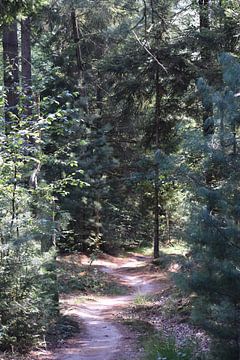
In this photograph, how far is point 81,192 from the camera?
18531 mm

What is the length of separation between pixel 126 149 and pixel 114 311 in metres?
12.2

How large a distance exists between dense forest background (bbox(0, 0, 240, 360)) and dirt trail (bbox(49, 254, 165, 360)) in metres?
0.83

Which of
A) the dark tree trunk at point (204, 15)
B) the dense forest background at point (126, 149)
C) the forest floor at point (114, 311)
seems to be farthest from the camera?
the dark tree trunk at point (204, 15)

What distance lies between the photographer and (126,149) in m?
23.0

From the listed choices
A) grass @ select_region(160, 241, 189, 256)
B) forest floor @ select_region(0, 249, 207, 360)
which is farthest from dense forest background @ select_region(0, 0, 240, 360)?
forest floor @ select_region(0, 249, 207, 360)

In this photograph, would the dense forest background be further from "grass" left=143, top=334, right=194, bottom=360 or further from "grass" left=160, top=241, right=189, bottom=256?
"grass" left=143, top=334, right=194, bottom=360

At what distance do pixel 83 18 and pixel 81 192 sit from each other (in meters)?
8.70

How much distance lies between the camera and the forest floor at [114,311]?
777 cm

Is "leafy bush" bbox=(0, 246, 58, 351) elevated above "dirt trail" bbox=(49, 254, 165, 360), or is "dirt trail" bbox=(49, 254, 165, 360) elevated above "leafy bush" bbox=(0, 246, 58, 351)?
"leafy bush" bbox=(0, 246, 58, 351)

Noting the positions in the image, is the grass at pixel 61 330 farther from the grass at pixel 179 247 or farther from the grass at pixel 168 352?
the grass at pixel 179 247

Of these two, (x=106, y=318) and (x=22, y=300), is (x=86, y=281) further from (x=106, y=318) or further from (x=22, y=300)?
(x=22, y=300)

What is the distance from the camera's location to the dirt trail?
759 cm

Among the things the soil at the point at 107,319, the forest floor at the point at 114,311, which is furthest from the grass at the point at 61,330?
the soil at the point at 107,319

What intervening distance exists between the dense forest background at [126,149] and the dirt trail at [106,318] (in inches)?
32.5
